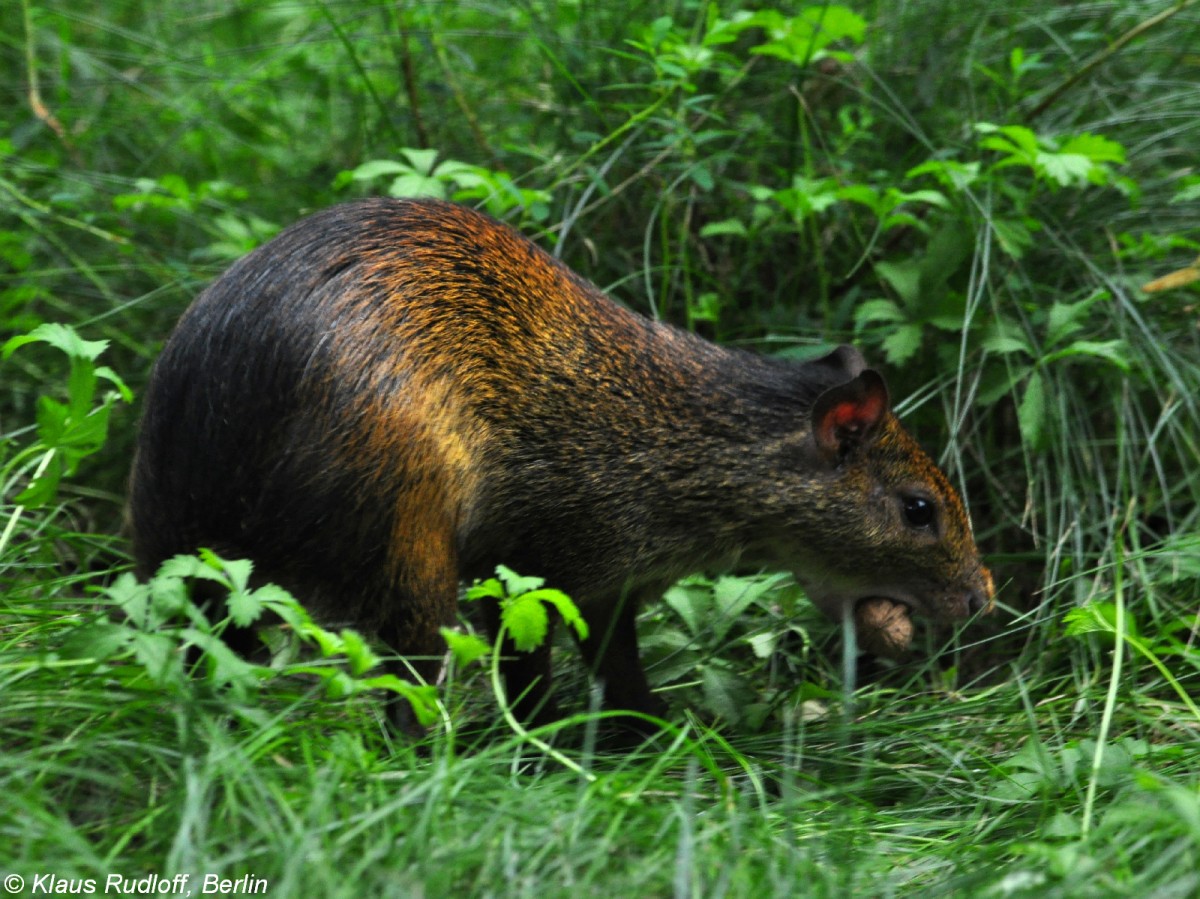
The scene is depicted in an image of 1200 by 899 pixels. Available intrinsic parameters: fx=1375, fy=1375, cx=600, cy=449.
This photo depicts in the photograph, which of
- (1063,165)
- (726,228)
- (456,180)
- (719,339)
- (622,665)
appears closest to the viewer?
(622,665)

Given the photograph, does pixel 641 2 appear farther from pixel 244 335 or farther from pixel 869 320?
pixel 244 335

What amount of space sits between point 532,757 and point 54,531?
169 cm

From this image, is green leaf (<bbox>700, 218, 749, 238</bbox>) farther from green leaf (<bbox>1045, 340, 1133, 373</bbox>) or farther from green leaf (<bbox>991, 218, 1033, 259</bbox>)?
green leaf (<bbox>1045, 340, 1133, 373</bbox>)

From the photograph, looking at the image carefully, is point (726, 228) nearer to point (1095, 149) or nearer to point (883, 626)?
point (1095, 149)

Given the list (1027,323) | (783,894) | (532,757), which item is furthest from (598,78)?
(783,894)

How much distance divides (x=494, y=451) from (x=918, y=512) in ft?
4.47

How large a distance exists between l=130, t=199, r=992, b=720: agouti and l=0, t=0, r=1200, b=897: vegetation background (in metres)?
0.24

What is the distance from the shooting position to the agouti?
11.3 feet

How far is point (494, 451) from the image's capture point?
12.6 ft

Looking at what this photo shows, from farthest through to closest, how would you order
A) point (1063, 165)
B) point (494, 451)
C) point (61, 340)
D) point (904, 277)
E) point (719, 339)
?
point (719, 339)
point (904, 277)
point (1063, 165)
point (494, 451)
point (61, 340)

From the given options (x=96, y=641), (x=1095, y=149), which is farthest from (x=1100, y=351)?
(x=96, y=641)

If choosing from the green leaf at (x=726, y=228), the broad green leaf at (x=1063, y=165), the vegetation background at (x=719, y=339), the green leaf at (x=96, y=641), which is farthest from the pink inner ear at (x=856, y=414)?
the green leaf at (x=96, y=641)

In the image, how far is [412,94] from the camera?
5.64 meters

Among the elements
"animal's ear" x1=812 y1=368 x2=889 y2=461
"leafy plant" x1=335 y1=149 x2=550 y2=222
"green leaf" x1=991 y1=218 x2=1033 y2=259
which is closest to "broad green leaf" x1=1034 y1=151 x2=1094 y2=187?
"green leaf" x1=991 y1=218 x2=1033 y2=259
